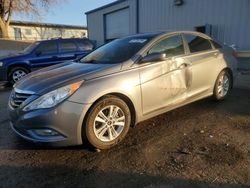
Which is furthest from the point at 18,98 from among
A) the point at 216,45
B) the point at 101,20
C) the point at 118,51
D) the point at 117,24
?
the point at 101,20

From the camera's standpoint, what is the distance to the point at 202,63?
520cm

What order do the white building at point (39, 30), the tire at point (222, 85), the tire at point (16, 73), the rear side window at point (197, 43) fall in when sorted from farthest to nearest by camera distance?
1. the white building at point (39, 30)
2. the tire at point (16, 73)
3. the tire at point (222, 85)
4. the rear side window at point (197, 43)

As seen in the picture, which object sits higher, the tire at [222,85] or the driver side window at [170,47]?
the driver side window at [170,47]

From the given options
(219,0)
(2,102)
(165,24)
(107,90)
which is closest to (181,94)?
(107,90)

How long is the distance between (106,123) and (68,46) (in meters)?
8.05

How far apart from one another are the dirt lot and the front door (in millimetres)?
459

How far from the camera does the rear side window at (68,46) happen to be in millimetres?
11141

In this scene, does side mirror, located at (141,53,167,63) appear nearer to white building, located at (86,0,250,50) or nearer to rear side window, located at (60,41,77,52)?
rear side window, located at (60,41,77,52)

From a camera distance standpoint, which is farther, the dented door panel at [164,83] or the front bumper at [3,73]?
the front bumper at [3,73]

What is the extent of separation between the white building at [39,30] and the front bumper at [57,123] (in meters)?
40.3

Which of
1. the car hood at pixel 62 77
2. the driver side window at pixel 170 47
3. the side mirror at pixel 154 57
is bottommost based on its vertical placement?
the car hood at pixel 62 77

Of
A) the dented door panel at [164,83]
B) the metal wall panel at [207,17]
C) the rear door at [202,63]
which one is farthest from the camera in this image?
the metal wall panel at [207,17]

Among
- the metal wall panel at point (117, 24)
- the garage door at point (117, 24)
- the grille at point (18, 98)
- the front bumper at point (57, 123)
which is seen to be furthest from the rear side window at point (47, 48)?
the garage door at point (117, 24)

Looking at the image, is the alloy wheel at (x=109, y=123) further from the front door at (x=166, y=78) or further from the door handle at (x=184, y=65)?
the door handle at (x=184, y=65)
